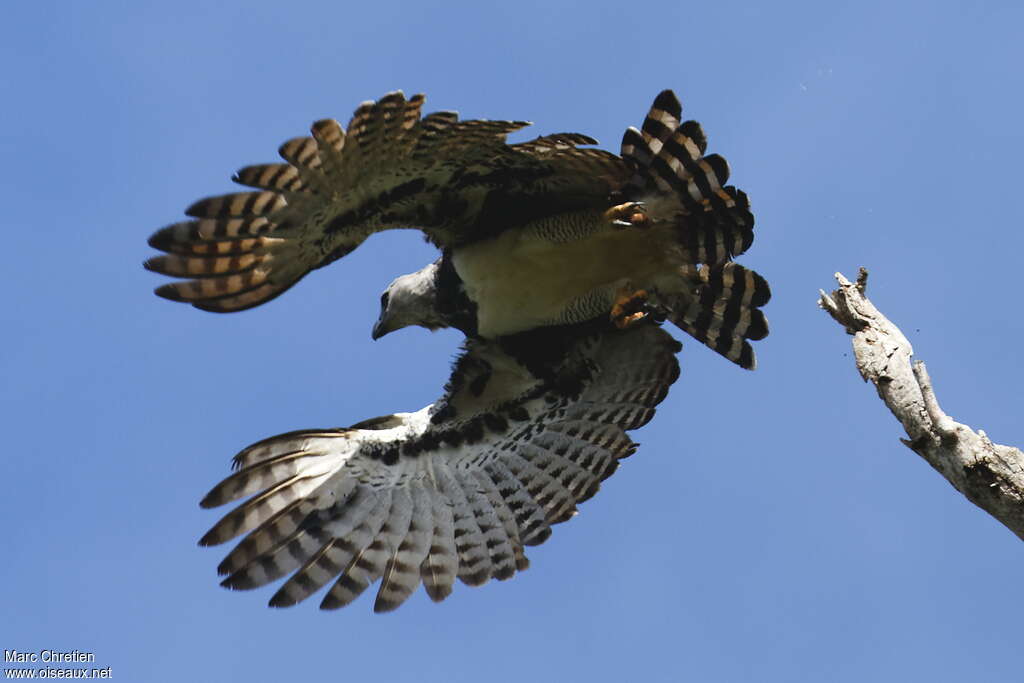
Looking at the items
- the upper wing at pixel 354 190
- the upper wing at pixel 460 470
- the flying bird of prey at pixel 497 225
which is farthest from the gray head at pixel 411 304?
the upper wing at pixel 354 190

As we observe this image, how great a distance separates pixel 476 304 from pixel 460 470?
4.01 ft

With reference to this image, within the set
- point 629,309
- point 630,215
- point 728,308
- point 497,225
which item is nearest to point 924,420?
point 728,308

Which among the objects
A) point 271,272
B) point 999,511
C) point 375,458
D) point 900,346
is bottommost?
point 999,511

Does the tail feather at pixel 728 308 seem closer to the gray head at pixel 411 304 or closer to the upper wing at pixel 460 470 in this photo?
A: the upper wing at pixel 460 470

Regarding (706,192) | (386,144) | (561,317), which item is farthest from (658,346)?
(386,144)

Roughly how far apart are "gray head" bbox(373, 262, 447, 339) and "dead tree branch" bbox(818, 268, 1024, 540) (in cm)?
318

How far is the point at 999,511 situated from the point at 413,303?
14.9ft

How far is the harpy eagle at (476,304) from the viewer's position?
7.14 meters

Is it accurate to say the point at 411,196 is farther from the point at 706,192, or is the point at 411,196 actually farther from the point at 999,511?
the point at 999,511

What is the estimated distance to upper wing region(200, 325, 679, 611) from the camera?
8.28 metres

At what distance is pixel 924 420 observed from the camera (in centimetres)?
605

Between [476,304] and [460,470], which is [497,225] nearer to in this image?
[476,304]

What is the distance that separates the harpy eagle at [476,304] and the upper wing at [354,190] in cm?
1

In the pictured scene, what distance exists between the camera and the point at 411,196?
25.1 ft
